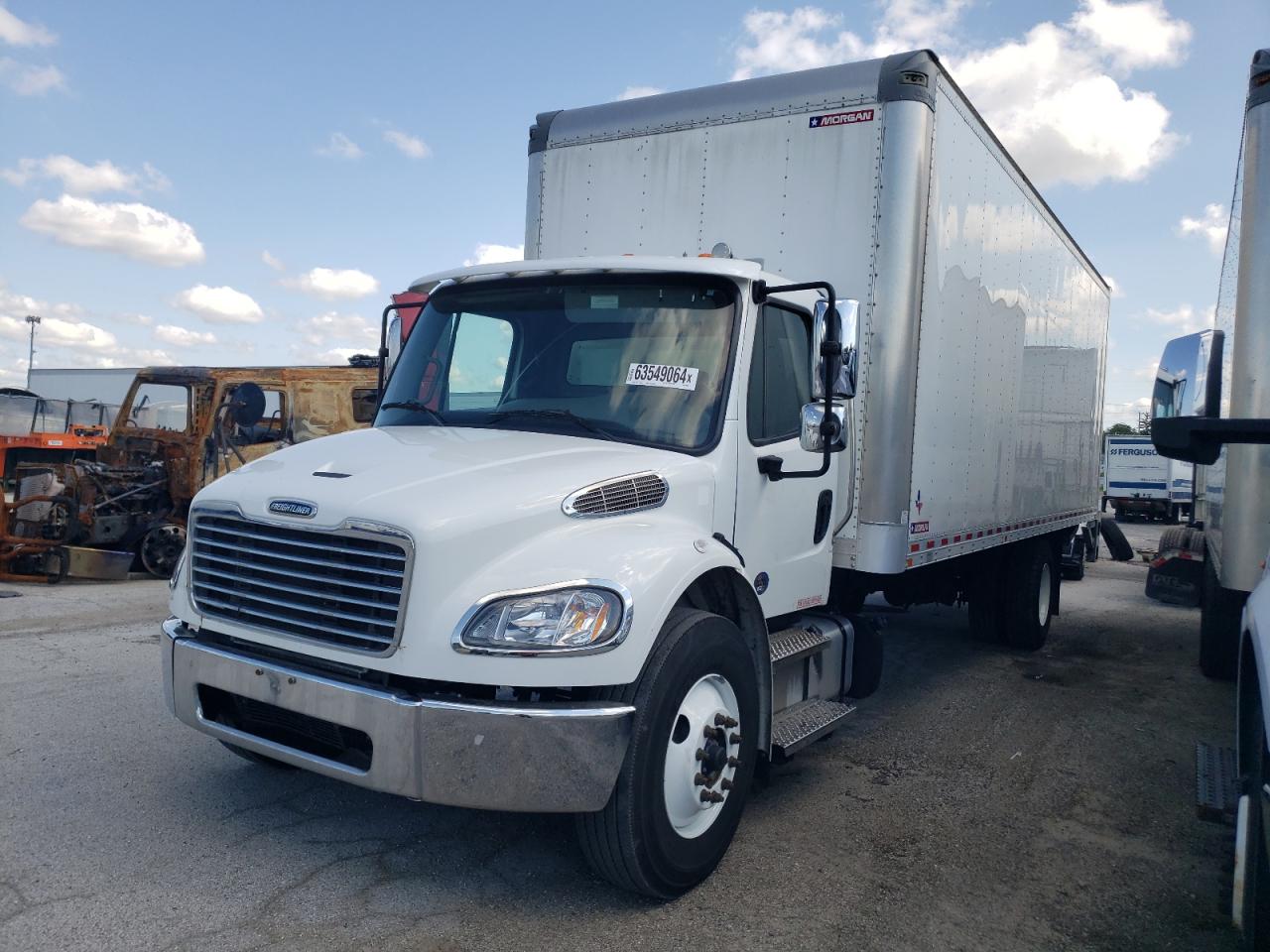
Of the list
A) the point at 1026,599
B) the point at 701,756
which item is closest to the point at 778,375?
the point at 701,756

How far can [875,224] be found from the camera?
5156 mm

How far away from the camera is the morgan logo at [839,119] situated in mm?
5188

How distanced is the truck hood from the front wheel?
60 cm

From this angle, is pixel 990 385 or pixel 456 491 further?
pixel 990 385

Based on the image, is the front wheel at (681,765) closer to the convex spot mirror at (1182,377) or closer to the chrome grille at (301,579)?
the chrome grille at (301,579)

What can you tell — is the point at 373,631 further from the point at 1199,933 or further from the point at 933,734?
the point at 933,734

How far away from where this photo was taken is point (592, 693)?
327 cm

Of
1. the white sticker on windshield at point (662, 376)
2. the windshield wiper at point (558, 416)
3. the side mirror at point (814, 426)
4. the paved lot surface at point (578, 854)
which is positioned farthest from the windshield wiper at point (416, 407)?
the paved lot surface at point (578, 854)

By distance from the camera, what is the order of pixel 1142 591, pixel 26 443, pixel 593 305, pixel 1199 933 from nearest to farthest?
pixel 1199 933
pixel 593 305
pixel 26 443
pixel 1142 591

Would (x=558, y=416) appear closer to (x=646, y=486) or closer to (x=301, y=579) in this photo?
(x=646, y=486)

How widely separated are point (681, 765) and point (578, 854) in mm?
757

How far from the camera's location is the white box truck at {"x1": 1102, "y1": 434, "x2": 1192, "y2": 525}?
30938 mm

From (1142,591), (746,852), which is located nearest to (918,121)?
(746,852)

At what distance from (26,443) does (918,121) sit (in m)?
12.0
